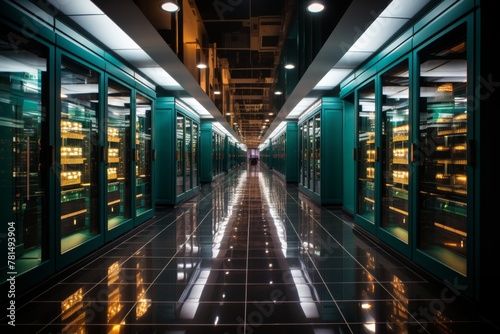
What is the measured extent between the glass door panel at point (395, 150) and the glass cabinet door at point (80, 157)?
13.8ft

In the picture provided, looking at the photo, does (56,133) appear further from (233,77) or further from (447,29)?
(233,77)

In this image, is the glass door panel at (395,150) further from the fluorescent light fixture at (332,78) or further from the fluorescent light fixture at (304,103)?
the fluorescent light fixture at (304,103)

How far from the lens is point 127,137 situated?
18.4ft

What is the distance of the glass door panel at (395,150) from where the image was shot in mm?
4327

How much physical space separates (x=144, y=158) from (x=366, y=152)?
4.53 m

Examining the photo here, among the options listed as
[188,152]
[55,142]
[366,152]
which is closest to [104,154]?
[55,142]

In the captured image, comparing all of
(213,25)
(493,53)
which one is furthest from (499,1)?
(213,25)

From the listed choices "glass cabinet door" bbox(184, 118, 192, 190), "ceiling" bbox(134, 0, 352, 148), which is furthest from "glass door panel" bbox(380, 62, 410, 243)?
"glass cabinet door" bbox(184, 118, 192, 190)

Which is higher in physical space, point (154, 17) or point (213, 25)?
point (213, 25)

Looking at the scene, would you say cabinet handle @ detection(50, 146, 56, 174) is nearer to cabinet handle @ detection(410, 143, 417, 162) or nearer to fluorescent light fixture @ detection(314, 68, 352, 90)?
cabinet handle @ detection(410, 143, 417, 162)

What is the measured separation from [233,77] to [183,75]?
806 cm

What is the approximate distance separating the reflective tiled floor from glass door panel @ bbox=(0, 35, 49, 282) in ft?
2.43

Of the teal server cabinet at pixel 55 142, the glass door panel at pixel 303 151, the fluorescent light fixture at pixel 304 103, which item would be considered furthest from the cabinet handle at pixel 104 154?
the glass door panel at pixel 303 151

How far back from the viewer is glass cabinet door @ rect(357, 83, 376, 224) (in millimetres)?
5531
